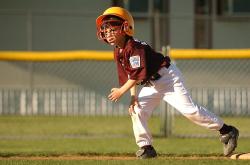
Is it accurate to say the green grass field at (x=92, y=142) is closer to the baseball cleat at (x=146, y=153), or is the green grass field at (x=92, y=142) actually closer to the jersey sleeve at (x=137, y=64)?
the baseball cleat at (x=146, y=153)

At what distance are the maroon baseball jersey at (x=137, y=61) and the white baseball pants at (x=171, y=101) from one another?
0.43 feet

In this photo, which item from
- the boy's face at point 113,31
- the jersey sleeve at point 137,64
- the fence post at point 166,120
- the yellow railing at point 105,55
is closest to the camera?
the jersey sleeve at point 137,64

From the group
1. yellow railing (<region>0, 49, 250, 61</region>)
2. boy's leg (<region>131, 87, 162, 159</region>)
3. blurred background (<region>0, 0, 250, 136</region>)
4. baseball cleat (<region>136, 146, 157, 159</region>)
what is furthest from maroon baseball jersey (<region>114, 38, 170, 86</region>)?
blurred background (<region>0, 0, 250, 136</region>)

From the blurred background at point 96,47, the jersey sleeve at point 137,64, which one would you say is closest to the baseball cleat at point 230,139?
the jersey sleeve at point 137,64

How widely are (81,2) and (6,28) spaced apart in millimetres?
1871

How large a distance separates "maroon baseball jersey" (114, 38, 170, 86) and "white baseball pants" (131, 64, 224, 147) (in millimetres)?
132

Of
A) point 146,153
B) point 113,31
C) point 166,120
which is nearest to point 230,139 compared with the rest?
point 146,153

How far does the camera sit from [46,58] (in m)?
15.2

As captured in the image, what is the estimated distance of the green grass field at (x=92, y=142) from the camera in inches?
398

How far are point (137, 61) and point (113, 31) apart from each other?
467 millimetres

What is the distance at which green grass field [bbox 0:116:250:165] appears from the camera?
33.2 feet

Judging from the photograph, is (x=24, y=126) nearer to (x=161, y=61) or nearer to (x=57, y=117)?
(x=57, y=117)

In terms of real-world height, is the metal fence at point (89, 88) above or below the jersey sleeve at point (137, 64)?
below

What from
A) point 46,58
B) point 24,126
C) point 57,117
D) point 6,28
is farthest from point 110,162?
point 6,28
